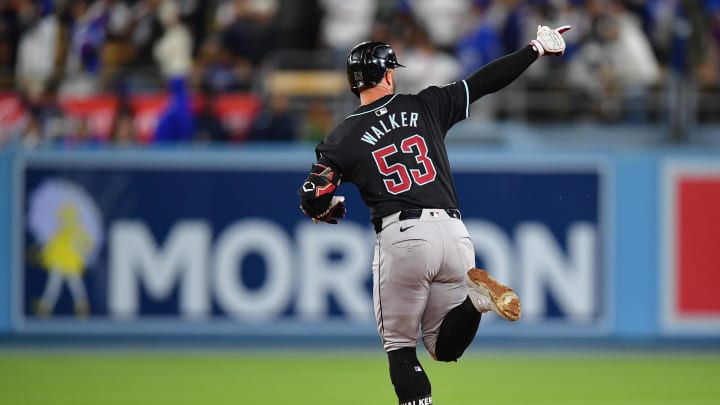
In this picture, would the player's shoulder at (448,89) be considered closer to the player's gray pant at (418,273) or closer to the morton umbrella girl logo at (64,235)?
the player's gray pant at (418,273)

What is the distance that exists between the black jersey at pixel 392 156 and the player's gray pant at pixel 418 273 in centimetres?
11

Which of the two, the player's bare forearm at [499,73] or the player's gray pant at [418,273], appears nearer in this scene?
the player's gray pant at [418,273]

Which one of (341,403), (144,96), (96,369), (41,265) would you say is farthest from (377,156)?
(144,96)

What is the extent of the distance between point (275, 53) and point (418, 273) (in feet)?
34.1

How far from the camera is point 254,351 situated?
1312cm

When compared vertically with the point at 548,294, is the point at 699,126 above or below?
above

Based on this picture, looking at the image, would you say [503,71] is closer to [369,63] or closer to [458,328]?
[369,63]

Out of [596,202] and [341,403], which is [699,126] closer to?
[596,202]

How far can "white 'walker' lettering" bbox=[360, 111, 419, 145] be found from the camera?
6625mm

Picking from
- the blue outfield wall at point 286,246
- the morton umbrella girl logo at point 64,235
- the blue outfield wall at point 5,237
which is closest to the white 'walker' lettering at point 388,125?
the blue outfield wall at point 286,246

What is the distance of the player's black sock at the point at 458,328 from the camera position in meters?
6.61

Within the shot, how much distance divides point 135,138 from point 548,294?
5.52 meters

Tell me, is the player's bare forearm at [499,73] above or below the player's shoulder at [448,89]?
above

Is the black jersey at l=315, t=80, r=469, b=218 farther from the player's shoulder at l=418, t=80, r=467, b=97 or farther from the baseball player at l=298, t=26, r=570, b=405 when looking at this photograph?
the player's shoulder at l=418, t=80, r=467, b=97
